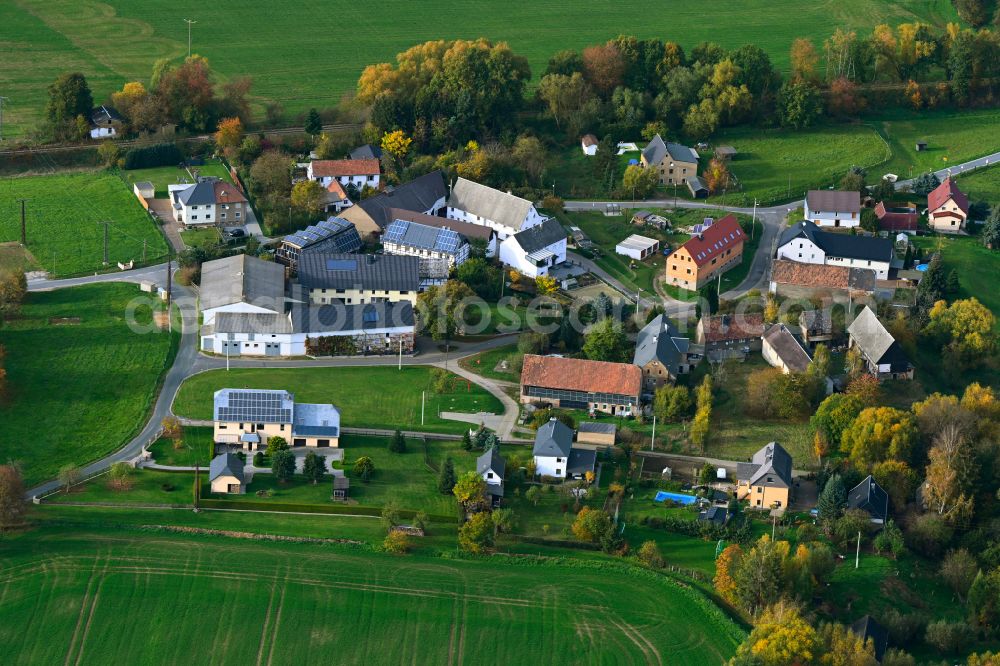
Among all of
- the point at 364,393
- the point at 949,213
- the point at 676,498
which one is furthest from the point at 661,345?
the point at 949,213

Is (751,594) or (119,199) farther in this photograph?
(119,199)

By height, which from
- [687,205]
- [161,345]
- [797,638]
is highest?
[687,205]

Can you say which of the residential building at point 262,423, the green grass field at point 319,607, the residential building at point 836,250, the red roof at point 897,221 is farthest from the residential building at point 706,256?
the green grass field at point 319,607

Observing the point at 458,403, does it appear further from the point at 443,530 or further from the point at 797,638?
the point at 797,638

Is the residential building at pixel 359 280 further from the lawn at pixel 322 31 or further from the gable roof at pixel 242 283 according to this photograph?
the lawn at pixel 322 31

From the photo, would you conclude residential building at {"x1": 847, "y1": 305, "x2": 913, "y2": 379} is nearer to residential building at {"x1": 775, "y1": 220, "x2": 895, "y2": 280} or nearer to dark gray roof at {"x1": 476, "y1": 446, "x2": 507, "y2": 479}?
residential building at {"x1": 775, "y1": 220, "x2": 895, "y2": 280}

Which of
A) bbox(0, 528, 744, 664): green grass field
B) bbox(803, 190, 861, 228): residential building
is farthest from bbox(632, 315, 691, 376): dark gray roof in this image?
bbox(803, 190, 861, 228): residential building

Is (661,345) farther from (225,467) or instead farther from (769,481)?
(225,467)

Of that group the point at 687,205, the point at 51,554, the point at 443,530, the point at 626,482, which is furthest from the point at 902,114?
the point at 51,554
